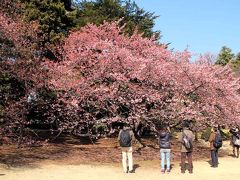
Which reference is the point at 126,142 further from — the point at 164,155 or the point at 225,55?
the point at 225,55

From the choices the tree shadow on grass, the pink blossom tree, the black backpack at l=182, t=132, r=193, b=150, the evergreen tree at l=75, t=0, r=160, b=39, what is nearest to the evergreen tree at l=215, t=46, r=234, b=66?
the evergreen tree at l=75, t=0, r=160, b=39

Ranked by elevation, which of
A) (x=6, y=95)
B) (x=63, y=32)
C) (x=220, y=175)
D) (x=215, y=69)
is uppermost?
(x=63, y=32)

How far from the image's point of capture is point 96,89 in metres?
18.4

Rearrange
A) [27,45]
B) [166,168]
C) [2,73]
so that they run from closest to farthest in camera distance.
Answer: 1. [166,168]
2. [2,73]
3. [27,45]

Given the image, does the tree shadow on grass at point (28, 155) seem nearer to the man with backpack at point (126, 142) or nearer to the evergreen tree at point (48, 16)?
the man with backpack at point (126, 142)

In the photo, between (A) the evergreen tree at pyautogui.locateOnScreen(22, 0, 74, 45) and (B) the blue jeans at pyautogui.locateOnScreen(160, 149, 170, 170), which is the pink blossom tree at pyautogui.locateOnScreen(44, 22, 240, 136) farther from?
(B) the blue jeans at pyautogui.locateOnScreen(160, 149, 170, 170)

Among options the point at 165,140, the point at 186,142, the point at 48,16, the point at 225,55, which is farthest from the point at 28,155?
the point at 225,55

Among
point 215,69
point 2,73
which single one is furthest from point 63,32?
point 215,69

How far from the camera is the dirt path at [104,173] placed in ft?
42.7

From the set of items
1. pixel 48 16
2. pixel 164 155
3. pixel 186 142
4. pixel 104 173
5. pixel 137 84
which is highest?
pixel 48 16

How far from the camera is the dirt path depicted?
13.0 metres

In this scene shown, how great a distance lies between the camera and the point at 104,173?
13.9 meters

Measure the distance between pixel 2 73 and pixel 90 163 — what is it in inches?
213

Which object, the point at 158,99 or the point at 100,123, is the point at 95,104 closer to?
the point at 100,123
